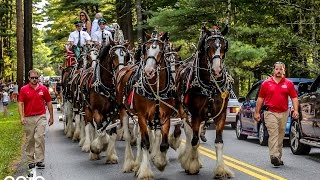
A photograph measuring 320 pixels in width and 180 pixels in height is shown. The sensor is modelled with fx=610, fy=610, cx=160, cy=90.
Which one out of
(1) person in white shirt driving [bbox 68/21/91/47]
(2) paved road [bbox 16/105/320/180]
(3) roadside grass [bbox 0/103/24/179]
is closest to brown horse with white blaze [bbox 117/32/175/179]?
(2) paved road [bbox 16/105/320/180]

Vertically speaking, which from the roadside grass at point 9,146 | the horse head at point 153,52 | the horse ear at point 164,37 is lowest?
the roadside grass at point 9,146

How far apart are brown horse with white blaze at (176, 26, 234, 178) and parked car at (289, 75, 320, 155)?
3.09m

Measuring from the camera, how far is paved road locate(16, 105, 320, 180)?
1095cm

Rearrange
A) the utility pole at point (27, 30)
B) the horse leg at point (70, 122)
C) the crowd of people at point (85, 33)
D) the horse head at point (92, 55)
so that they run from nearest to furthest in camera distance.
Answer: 1. the horse head at point (92, 55)
2. the crowd of people at point (85, 33)
3. the horse leg at point (70, 122)
4. the utility pole at point (27, 30)

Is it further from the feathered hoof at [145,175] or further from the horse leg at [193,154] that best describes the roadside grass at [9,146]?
the horse leg at [193,154]

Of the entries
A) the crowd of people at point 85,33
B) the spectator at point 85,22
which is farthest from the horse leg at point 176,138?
the spectator at point 85,22

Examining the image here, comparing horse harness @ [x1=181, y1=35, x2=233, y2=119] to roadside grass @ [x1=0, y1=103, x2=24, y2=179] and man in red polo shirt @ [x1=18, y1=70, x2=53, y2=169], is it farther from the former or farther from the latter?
roadside grass @ [x1=0, y1=103, x2=24, y2=179]

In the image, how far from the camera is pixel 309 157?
1378 cm

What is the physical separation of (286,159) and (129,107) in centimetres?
392

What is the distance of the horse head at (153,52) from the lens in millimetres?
10164

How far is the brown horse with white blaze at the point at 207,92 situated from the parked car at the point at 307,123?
122 inches

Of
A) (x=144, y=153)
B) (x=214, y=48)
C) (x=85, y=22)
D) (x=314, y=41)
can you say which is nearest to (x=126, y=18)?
(x=314, y=41)

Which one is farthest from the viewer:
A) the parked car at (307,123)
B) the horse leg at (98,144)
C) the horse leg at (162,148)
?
the horse leg at (98,144)

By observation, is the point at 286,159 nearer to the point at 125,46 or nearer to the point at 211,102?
the point at 211,102
